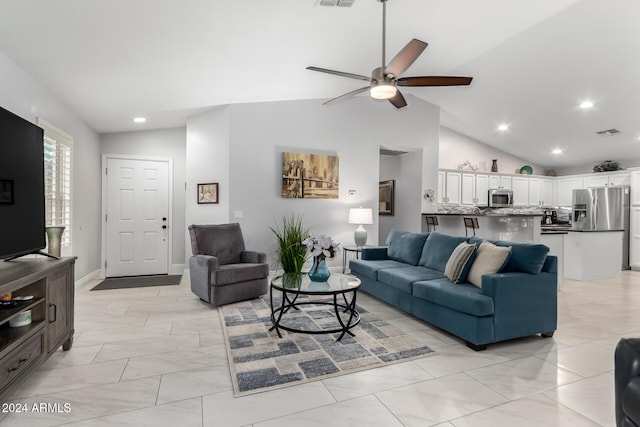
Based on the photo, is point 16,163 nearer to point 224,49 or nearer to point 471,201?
point 224,49

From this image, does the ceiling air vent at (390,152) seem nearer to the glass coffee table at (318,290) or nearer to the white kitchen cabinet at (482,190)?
the white kitchen cabinet at (482,190)

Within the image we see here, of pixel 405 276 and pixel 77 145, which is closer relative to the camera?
pixel 405 276

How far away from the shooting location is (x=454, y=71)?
5082 mm

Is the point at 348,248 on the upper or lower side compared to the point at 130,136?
lower

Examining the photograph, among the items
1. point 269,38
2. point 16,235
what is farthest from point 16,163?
point 269,38

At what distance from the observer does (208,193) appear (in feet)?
17.5

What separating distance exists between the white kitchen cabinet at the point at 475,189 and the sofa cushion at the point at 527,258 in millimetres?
4541

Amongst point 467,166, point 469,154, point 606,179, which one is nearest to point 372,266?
point 467,166

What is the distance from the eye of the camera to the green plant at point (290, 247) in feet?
16.8

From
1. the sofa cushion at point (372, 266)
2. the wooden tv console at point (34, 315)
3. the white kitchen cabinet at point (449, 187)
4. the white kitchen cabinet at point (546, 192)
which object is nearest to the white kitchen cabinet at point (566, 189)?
the white kitchen cabinet at point (546, 192)

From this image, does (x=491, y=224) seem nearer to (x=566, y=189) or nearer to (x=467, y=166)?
(x=467, y=166)

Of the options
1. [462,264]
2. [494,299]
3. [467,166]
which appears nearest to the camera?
[494,299]

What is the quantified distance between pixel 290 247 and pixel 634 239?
23.5 ft

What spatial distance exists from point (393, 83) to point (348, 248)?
319 centimetres
